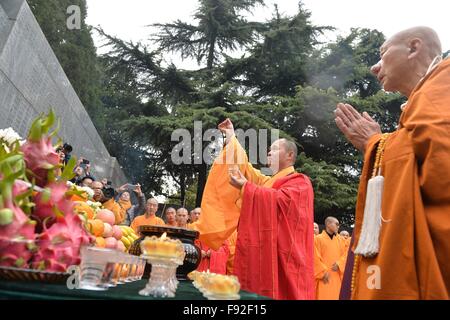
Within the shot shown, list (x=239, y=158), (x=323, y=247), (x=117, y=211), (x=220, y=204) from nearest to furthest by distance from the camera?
(x=117, y=211) → (x=220, y=204) → (x=239, y=158) → (x=323, y=247)

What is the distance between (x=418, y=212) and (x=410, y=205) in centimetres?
4

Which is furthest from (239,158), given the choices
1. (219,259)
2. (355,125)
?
(355,125)

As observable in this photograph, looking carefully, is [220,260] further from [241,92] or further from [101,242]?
[241,92]

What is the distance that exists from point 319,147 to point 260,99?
2.58 m

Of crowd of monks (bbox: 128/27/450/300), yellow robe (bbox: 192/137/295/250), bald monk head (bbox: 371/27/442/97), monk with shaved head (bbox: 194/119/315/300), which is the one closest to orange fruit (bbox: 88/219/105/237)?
crowd of monks (bbox: 128/27/450/300)

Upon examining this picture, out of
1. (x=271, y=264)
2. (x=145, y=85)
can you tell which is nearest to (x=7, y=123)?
(x=271, y=264)

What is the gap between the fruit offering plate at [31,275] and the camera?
0.90 m

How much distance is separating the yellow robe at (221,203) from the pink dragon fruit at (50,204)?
8.38 ft

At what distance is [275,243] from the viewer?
3508mm

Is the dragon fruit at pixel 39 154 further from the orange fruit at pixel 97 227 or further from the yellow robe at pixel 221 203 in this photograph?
the yellow robe at pixel 221 203

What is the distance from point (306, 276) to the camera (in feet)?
11.9

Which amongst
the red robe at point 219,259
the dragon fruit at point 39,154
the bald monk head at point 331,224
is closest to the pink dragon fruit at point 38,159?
the dragon fruit at point 39,154

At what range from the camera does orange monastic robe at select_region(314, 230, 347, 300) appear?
293 inches
